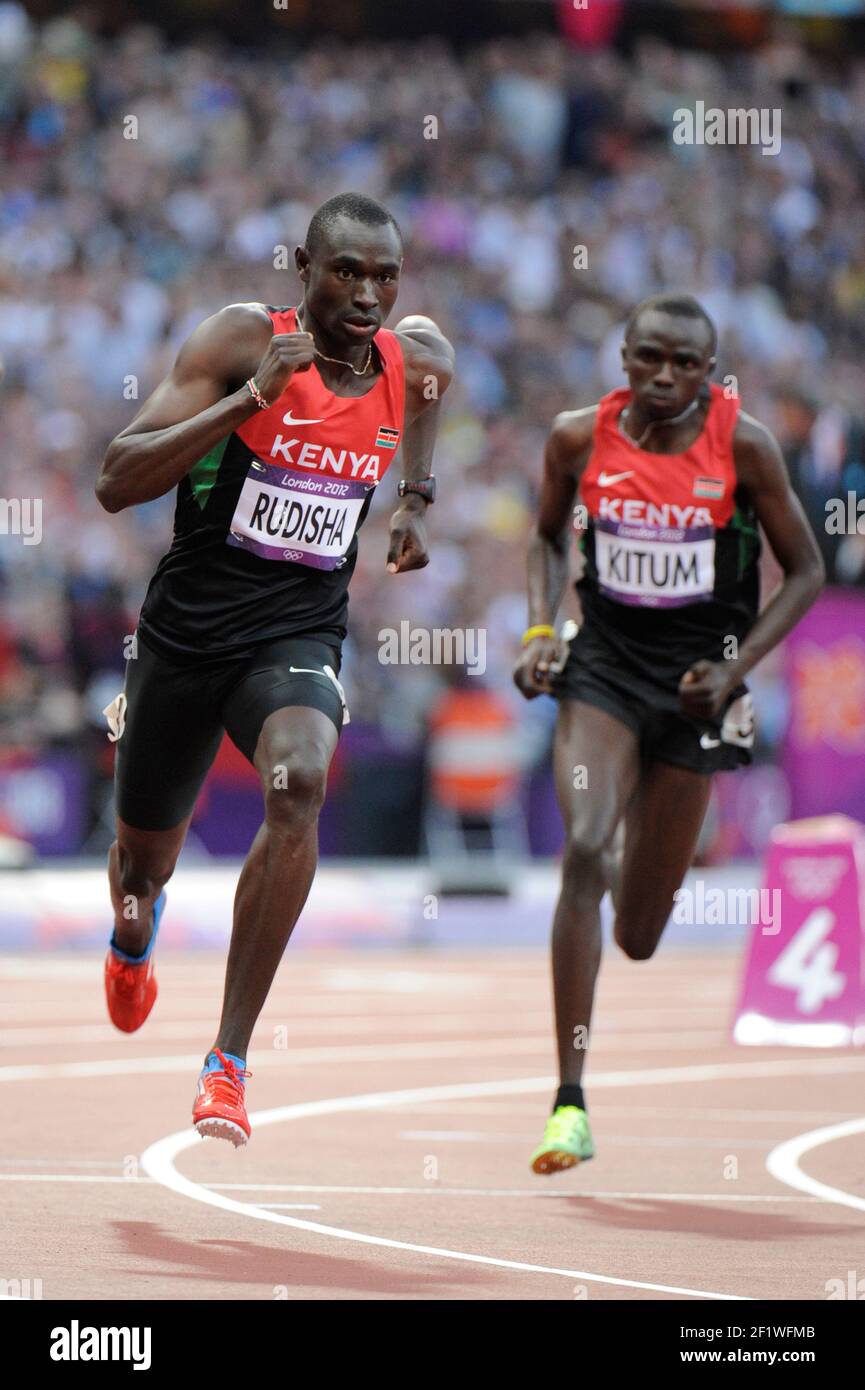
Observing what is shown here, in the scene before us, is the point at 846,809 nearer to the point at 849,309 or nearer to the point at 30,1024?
the point at 849,309

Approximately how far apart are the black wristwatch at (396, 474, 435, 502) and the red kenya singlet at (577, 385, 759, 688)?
1.13 meters

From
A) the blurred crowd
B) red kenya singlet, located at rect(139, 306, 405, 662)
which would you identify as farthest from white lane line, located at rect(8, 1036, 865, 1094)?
the blurred crowd

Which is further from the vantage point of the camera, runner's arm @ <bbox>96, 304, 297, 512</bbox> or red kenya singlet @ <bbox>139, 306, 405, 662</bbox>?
red kenya singlet @ <bbox>139, 306, 405, 662</bbox>

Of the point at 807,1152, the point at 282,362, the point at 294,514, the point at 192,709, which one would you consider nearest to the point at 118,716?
the point at 192,709

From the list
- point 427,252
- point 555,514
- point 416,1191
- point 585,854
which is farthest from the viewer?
point 427,252

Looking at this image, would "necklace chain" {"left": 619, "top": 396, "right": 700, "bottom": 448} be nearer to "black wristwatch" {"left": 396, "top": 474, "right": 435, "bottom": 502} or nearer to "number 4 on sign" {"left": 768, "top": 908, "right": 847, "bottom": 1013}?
"black wristwatch" {"left": 396, "top": 474, "right": 435, "bottom": 502}

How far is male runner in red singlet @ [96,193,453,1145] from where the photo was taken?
6.23m

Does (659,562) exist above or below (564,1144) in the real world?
above

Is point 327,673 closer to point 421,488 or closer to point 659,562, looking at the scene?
point 421,488

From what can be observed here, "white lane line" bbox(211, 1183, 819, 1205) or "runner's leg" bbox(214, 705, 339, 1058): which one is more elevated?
"runner's leg" bbox(214, 705, 339, 1058)

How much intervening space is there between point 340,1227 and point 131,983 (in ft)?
6.16

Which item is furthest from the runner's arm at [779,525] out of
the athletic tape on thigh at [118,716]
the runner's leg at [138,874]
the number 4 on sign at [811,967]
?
the number 4 on sign at [811,967]

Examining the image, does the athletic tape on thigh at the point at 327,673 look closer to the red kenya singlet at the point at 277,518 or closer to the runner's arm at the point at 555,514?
the red kenya singlet at the point at 277,518

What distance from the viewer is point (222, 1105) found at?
597cm
